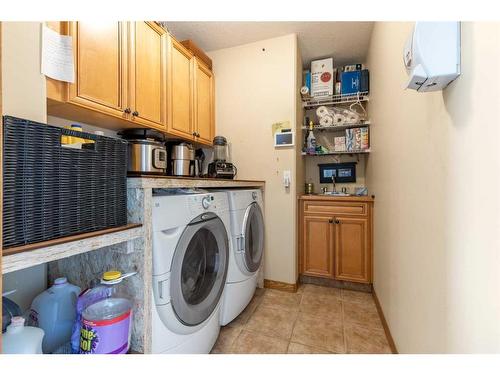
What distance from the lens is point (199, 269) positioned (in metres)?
1.19

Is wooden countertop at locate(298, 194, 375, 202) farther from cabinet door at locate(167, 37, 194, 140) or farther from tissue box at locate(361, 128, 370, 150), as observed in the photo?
cabinet door at locate(167, 37, 194, 140)

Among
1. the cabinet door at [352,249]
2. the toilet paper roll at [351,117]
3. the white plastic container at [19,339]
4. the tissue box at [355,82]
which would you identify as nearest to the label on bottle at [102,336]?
the white plastic container at [19,339]

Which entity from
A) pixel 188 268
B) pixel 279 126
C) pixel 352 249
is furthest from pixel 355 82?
pixel 188 268

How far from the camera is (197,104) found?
2154 mm

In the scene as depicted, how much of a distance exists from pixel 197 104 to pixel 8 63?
158cm

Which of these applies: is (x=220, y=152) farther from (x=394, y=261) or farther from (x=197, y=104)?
(x=394, y=261)

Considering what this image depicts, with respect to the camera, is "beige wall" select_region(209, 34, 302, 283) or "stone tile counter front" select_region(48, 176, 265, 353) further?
"beige wall" select_region(209, 34, 302, 283)

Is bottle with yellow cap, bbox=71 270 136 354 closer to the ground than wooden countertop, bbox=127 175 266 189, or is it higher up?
closer to the ground

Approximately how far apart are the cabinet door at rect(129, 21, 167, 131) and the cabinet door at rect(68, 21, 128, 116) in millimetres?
69

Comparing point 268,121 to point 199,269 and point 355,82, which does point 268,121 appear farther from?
point 199,269

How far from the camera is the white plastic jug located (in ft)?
2.54

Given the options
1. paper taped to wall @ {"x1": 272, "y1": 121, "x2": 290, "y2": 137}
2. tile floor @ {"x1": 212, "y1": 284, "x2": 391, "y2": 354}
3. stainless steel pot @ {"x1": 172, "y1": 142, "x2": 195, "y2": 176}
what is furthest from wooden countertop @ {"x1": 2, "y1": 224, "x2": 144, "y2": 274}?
paper taped to wall @ {"x1": 272, "y1": 121, "x2": 290, "y2": 137}

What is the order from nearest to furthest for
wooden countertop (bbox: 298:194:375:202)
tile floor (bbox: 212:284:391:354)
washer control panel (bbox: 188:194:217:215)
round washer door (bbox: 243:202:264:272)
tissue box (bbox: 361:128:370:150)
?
washer control panel (bbox: 188:194:217:215), tile floor (bbox: 212:284:391:354), round washer door (bbox: 243:202:264:272), wooden countertop (bbox: 298:194:375:202), tissue box (bbox: 361:128:370:150)

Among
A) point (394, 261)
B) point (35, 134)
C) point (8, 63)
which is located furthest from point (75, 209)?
point (394, 261)
